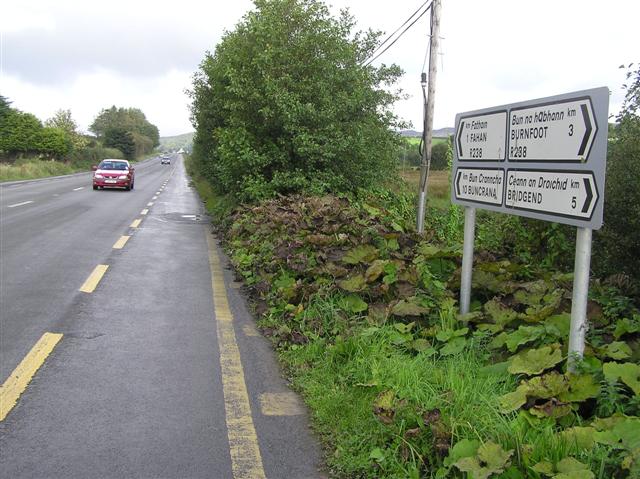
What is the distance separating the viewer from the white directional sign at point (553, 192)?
11.5 ft

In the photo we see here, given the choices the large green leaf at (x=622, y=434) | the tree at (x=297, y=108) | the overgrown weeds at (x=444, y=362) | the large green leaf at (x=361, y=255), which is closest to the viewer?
the large green leaf at (x=622, y=434)

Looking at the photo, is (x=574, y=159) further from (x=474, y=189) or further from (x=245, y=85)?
(x=245, y=85)

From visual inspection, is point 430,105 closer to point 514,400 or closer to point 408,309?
point 408,309

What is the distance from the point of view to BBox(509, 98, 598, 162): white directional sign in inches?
139

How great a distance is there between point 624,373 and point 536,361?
54 centimetres

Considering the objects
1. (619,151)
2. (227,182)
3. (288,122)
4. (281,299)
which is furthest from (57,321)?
(227,182)

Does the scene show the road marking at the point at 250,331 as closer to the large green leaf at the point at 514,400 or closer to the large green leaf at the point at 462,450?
the large green leaf at the point at 514,400

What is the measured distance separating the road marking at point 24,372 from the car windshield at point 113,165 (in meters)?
28.0

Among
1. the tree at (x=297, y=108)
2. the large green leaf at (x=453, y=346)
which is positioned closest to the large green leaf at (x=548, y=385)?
the large green leaf at (x=453, y=346)

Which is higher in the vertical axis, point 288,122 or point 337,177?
point 288,122

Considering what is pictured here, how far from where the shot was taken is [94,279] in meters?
8.58

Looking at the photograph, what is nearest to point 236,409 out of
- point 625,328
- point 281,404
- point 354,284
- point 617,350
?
point 281,404

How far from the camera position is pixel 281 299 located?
6.85 meters

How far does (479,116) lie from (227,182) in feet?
33.2
